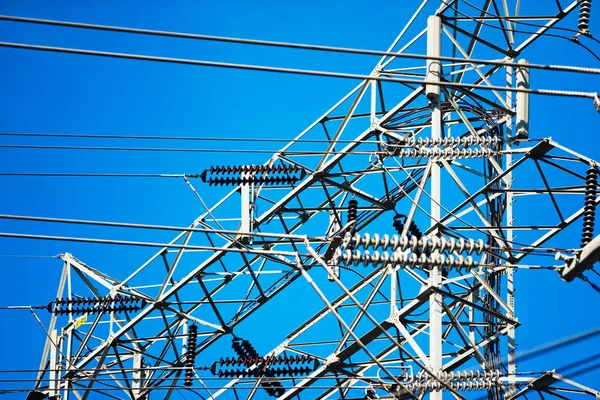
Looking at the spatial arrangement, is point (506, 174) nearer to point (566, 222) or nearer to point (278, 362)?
point (566, 222)

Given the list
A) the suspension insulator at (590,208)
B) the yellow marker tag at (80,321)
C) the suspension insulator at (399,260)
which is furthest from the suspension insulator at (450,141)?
the yellow marker tag at (80,321)

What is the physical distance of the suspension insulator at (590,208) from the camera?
20.3 m

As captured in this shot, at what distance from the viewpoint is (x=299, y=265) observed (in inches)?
705

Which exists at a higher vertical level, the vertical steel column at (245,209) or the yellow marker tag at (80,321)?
the yellow marker tag at (80,321)

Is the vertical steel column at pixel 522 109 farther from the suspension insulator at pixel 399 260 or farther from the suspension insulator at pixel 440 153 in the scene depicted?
the suspension insulator at pixel 399 260

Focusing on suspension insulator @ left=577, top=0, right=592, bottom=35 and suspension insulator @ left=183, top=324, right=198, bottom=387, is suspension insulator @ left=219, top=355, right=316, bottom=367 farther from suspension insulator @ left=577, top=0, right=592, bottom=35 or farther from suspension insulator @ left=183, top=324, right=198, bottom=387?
suspension insulator @ left=577, top=0, right=592, bottom=35

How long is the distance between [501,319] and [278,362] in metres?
4.59

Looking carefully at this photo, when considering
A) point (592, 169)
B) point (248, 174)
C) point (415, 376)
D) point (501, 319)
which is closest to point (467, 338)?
point (501, 319)

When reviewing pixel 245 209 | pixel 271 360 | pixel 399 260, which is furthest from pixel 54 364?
pixel 399 260

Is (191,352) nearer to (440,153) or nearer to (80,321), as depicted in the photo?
(80,321)

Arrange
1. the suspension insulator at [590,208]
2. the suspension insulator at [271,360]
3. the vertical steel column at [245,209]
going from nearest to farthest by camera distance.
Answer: the suspension insulator at [590,208] < the suspension insulator at [271,360] < the vertical steel column at [245,209]

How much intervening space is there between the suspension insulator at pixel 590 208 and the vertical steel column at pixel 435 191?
239cm

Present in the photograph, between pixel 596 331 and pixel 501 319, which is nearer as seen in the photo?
pixel 596 331

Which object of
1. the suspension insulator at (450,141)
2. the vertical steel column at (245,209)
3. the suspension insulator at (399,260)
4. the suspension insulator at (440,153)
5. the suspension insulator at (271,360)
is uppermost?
the vertical steel column at (245,209)
